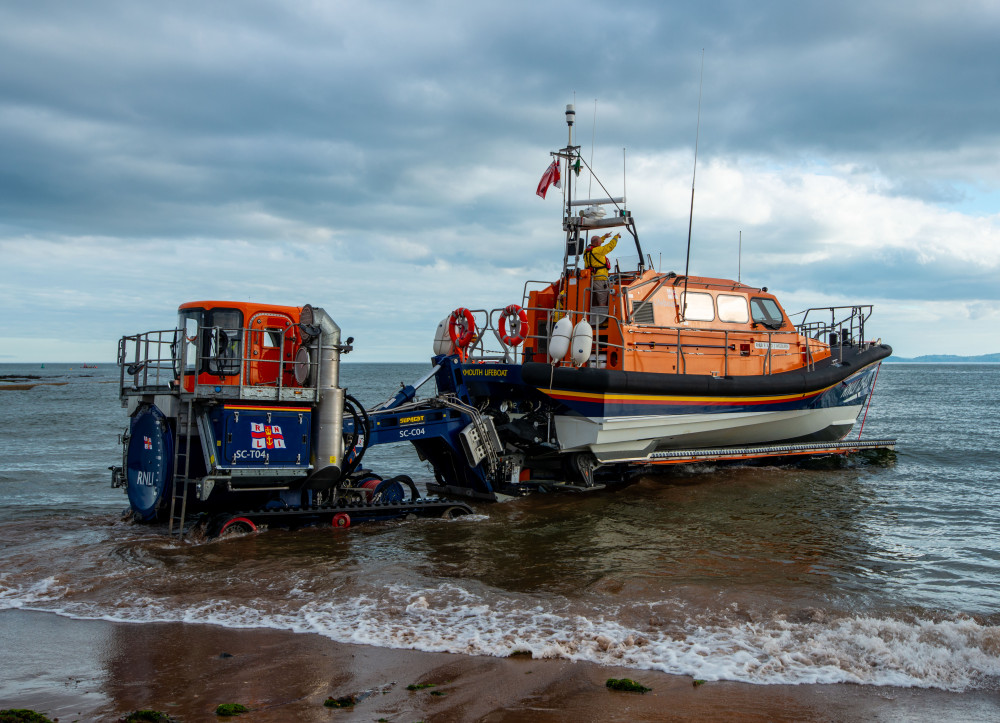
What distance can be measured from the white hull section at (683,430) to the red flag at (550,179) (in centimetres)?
435

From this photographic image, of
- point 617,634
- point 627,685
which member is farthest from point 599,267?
point 627,685

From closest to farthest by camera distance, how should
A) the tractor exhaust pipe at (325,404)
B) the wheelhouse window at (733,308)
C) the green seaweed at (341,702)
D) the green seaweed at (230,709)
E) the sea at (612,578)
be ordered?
the green seaweed at (230,709) < the green seaweed at (341,702) < the sea at (612,578) < the tractor exhaust pipe at (325,404) < the wheelhouse window at (733,308)

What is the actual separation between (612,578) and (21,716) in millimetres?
4522

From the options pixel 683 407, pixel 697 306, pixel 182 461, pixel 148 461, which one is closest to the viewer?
pixel 182 461

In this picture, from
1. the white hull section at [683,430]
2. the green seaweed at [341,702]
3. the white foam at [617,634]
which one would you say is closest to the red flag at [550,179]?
the white hull section at [683,430]

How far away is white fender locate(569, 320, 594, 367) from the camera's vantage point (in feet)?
34.8

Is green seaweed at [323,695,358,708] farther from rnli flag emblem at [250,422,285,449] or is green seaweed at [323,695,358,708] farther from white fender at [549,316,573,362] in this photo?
white fender at [549,316,573,362]

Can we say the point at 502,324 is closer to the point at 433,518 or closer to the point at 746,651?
the point at 433,518

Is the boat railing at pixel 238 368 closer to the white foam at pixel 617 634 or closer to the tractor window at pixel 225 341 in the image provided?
the tractor window at pixel 225 341

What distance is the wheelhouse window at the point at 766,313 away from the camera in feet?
42.7

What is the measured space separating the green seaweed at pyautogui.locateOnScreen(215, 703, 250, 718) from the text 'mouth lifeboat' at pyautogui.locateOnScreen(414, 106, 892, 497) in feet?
21.4

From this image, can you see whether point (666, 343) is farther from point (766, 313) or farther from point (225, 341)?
point (225, 341)

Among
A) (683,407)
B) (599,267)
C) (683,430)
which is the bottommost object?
(683,430)

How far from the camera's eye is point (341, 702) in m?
4.23
